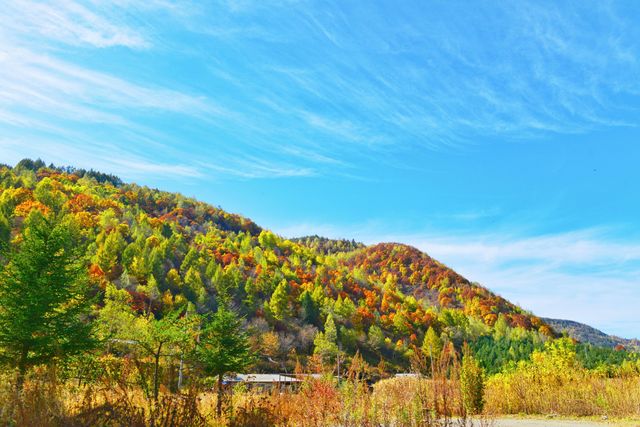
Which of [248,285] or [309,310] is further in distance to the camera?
[309,310]

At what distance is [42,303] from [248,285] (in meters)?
66.8

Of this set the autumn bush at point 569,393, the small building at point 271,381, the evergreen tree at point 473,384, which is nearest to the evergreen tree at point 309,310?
the small building at point 271,381

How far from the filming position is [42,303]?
41.0 ft

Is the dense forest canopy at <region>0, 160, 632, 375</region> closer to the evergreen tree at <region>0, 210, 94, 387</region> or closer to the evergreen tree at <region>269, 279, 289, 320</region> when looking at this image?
the evergreen tree at <region>269, 279, 289, 320</region>

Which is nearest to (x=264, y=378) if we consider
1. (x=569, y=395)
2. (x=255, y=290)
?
(x=569, y=395)

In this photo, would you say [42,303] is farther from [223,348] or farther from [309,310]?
[309,310]

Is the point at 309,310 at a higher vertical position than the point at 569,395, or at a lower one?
higher

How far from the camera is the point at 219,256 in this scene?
103188mm

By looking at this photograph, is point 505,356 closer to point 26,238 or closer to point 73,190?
point 26,238

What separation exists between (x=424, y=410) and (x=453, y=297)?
164 m

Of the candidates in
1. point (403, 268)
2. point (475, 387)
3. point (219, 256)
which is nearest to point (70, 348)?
point (475, 387)

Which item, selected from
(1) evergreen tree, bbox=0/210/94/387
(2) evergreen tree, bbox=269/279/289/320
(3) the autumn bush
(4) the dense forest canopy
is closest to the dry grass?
(3) the autumn bush

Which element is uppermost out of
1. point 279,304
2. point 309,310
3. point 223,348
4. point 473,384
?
point 279,304

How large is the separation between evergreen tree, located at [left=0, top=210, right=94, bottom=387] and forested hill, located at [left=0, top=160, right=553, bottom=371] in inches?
779
